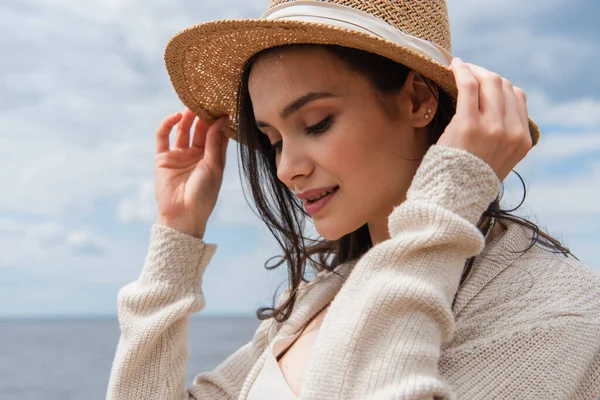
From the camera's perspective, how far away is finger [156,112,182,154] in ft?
8.53

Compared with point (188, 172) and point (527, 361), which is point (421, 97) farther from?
point (188, 172)

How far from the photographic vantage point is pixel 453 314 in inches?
65.5

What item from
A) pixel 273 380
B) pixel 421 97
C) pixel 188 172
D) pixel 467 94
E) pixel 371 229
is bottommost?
pixel 273 380

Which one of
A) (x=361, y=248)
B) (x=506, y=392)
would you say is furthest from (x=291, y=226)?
(x=506, y=392)

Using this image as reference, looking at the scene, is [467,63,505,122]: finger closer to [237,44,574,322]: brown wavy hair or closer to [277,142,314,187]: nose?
[237,44,574,322]: brown wavy hair

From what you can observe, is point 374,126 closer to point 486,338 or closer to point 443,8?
point 443,8

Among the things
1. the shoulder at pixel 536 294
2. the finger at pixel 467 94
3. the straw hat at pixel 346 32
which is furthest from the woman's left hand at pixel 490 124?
the shoulder at pixel 536 294

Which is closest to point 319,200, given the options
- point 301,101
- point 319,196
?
point 319,196

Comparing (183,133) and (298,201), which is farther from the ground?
(183,133)

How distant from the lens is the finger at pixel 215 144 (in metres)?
2.53

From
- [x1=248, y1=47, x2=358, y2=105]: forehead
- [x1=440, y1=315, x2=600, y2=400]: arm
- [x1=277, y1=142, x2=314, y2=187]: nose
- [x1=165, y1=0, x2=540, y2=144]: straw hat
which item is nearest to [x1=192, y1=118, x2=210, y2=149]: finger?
[x1=165, y1=0, x2=540, y2=144]: straw hat

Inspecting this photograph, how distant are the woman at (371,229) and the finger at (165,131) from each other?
0.29 ft

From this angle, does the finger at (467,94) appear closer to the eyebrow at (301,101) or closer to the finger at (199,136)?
the eyebrow at (301,101)

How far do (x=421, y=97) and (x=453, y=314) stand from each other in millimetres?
602
